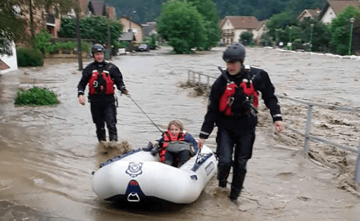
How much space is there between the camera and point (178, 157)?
6121mm

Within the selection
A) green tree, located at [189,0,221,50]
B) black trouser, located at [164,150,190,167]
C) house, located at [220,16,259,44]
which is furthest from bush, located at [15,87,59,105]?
house, located at [220,16,259,44]

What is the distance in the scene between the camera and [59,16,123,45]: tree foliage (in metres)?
51.6

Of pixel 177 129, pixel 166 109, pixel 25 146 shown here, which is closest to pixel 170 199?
pixel 177 129

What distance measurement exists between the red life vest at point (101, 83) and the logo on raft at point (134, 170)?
8.61 ft

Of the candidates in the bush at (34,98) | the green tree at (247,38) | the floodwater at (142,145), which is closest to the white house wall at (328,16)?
the green tree at (247,38)

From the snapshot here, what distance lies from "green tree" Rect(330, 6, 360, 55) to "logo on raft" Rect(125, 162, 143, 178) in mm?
56088

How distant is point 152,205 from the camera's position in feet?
17.7

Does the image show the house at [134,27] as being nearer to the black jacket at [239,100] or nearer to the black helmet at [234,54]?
the black jacket at [239,100]

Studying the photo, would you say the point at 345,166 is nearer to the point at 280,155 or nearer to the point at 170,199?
the point at 280,155

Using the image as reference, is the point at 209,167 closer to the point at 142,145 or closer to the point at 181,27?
the point at 142,145

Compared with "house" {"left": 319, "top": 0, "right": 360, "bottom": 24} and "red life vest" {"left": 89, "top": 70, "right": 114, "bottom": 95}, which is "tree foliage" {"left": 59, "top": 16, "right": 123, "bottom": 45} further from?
"house" {"left": 319, "top": 0, "right": 360, "bottom": 24}

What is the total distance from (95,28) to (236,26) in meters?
79.8

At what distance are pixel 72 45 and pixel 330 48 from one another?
37.1 meters

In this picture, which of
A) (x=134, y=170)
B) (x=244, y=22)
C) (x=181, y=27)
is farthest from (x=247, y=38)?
(x=134, y=170)
